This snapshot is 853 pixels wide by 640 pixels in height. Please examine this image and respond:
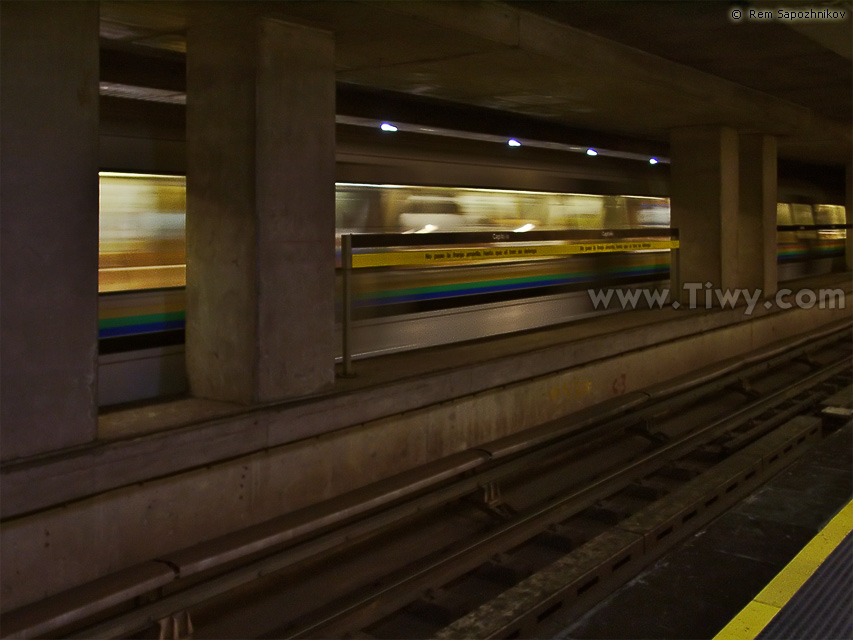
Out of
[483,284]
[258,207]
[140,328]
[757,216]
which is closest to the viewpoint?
[258,207]

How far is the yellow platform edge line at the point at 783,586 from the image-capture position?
3448 mm

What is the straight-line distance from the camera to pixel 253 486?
5.09 metres

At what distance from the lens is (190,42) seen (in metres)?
5.59

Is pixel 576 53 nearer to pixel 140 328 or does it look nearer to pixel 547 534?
pixel 547 534

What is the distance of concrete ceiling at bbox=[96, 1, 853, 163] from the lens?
5.43m

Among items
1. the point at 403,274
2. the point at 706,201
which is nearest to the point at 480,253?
the point at 403,274

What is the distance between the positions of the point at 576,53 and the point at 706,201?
493cm

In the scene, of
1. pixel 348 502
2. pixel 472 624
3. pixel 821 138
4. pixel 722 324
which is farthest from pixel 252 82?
pixel 821 138

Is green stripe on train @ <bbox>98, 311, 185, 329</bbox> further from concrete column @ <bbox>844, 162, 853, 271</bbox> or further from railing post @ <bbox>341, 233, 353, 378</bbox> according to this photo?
concrete column @ <bbox>844, 162, 853, 271</bbox>

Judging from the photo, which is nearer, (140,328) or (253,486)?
(253,486)

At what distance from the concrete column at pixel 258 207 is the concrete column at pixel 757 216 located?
28.1 ft

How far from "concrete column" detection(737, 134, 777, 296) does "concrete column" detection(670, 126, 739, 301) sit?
1.18 metres

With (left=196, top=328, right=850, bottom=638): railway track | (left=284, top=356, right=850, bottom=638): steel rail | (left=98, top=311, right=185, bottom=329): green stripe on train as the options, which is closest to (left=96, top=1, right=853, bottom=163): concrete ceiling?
(left=98, top=311, right=185, bottom=329): green stripe on train
